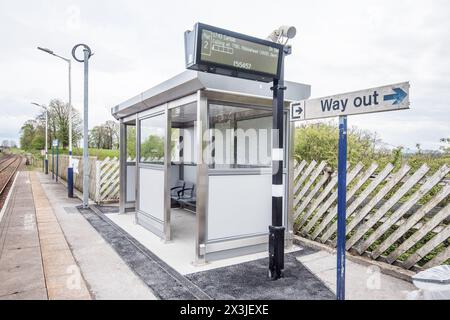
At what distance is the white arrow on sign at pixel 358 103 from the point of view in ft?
6.86

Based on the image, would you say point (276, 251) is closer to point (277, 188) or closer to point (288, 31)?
point (277, 188)

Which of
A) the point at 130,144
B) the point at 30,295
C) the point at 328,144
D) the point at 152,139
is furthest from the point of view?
the point at 130,144

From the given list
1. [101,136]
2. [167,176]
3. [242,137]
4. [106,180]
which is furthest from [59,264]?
[101,136]

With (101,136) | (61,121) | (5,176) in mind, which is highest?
(61,121)

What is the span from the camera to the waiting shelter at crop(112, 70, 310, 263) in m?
3.84

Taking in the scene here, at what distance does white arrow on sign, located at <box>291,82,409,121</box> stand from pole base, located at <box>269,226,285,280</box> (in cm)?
124

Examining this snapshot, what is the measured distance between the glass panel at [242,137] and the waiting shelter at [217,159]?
0.02m

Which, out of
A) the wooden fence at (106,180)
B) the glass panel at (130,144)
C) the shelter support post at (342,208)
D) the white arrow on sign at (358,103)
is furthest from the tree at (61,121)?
the shelter support post at (342,208)

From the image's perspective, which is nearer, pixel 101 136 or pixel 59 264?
pixel 59 264

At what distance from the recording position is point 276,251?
130 inches

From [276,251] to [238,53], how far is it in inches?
83.9
